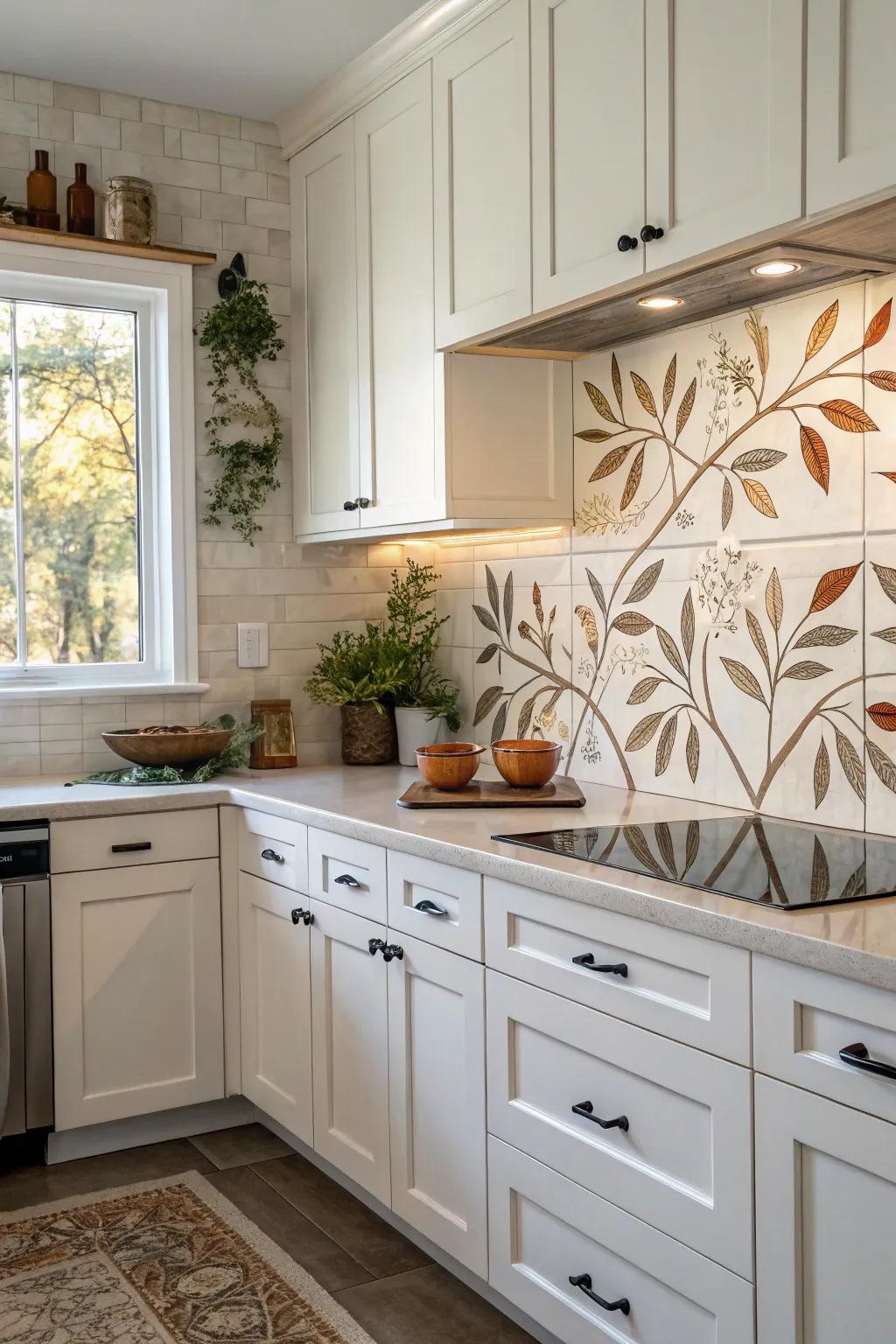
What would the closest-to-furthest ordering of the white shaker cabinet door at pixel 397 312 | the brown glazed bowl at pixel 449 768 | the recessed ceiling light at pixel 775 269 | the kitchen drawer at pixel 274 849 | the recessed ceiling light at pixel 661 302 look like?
1. the recessed ceiling light at pixel 775 269
2. the recessed ceiling light at pixel 661 302
3. the brown glazed bowl at pixel 449 768
4. the kitchen drawer at pixel 274 849
5. the white shaker cabinet door at pixel 397 312

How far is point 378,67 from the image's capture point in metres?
3.13

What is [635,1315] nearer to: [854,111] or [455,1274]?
[455,1274]

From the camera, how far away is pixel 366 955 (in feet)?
8.52

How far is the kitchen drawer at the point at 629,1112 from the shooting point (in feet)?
5.49

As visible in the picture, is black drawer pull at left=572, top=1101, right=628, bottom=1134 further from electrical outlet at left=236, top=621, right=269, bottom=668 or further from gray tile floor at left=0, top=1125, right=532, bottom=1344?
electrical outlet at left=236, top=621, right=269, bottom=668

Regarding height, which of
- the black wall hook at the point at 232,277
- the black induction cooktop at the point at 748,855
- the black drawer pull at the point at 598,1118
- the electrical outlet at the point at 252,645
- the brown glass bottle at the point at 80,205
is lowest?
the black drawer pull at the point at 598,1118

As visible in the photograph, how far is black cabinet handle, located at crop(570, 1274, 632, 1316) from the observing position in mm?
1885

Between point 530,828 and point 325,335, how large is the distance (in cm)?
173

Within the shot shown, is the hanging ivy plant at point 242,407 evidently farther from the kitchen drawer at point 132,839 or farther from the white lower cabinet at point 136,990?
the white lower cabinet at point 136,990

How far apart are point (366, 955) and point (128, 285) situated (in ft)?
6.56

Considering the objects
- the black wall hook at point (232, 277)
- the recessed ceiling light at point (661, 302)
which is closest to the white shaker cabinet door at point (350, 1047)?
the recessed ceiling light at point (661, 302)

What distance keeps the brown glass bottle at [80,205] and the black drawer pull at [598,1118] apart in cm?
260

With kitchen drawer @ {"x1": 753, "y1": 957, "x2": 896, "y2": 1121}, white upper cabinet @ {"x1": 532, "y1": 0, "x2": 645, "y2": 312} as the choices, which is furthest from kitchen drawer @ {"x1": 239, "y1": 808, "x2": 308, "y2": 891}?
kitchen drawer @ {"x1": 753, "y1": 957, "x2": 896, "y2": 1121}

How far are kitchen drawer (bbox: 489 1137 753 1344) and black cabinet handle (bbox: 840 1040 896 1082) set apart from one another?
0.39 meters
